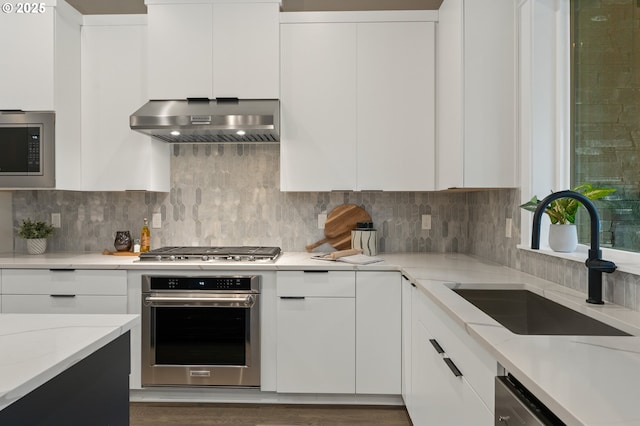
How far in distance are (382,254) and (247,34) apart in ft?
5.68

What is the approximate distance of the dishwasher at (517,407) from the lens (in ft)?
2.96

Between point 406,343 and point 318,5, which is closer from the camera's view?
point 406,343

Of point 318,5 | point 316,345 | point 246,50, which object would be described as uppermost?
point 318,5

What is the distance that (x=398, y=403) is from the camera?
280cm

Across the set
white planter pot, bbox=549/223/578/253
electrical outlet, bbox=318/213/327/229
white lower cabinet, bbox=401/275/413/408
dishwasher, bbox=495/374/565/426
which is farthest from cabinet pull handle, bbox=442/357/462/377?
electrical outlet, bbox=318/213/327/229

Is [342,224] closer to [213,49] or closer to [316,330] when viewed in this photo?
[316,330]

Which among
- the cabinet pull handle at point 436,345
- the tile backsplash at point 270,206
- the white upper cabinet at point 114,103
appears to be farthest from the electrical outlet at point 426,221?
the white upper cabinet at point 114,103

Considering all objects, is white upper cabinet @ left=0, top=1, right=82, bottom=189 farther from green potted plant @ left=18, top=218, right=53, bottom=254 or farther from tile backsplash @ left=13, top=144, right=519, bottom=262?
tile backsplash @ left=13, top=144, right=519, bottom=262

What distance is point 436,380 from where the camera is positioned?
72.8 inches

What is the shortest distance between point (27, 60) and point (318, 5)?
6.25 ft

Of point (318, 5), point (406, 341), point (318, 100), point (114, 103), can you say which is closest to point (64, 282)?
point (114, 103)

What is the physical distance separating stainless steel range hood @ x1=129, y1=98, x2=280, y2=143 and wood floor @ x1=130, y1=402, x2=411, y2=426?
1.69 m

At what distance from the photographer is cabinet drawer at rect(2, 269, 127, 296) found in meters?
2.75

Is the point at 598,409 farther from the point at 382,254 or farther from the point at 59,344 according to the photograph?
the point at 382,254
